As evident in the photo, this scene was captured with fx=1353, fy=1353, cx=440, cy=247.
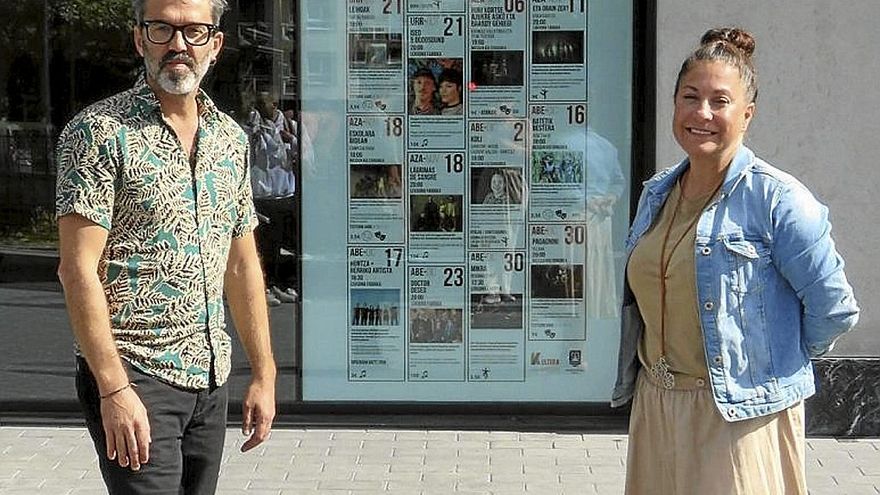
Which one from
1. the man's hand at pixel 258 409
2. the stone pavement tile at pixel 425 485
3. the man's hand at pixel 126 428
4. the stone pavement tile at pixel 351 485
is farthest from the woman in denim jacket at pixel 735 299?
the stone pavement tile at pixel 351 485

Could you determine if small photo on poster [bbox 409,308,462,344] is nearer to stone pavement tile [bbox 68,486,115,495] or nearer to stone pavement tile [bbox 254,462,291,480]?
stone pavement tile [bbox 254,462,291,480]

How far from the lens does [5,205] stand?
23.5 feet

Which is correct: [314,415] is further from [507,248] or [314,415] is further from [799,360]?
[799,360]

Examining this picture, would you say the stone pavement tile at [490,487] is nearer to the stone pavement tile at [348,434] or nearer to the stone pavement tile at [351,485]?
the stone pavement tile at [351,485]

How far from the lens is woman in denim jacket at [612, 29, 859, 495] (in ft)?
11.2

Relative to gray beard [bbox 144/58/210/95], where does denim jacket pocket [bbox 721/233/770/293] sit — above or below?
below

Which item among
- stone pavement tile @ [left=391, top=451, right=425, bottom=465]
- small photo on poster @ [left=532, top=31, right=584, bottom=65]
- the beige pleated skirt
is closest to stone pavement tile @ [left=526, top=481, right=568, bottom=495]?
stone pavement tile @ [left=391, top=451, right=425, bottom=465]

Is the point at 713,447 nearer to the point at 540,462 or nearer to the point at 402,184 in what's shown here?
the point at 540,462

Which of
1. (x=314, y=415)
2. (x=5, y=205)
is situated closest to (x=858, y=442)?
(x=314, y=415)

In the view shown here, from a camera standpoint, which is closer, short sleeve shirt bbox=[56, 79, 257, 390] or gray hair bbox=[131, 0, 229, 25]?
short sleeve shirt bbox=[56, 79, 257, 390]

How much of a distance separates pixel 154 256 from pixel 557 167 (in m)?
3.91

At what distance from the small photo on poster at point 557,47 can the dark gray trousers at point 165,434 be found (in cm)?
380

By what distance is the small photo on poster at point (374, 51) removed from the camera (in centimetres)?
701

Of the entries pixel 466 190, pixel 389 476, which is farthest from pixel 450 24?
pixel 389 476
